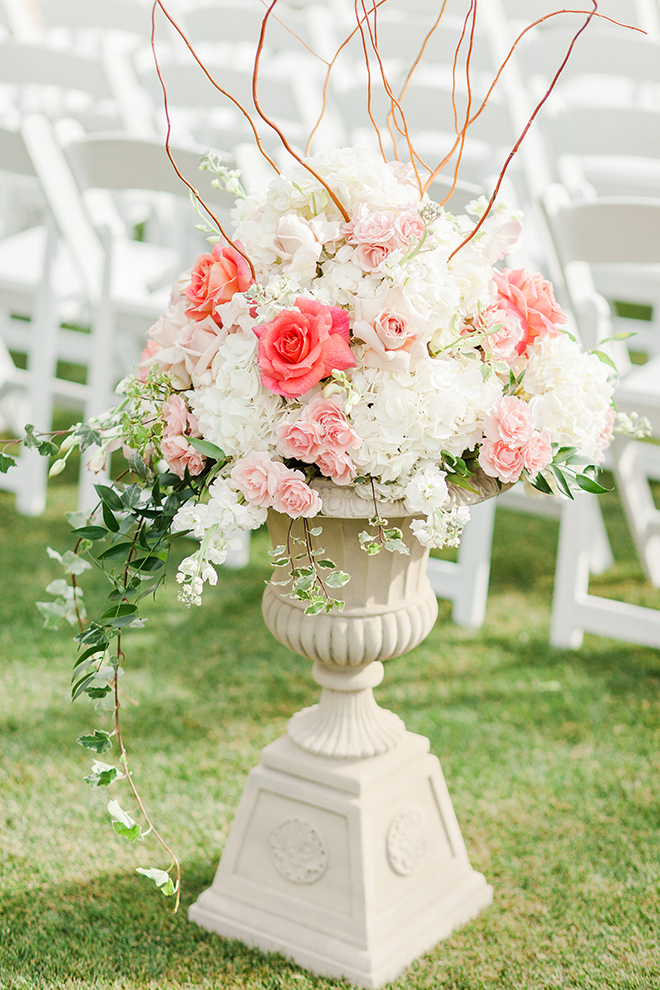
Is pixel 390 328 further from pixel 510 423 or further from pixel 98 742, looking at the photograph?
pixel 98 742

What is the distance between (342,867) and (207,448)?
74 centimetres

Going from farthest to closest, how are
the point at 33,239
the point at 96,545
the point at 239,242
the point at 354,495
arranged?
the point at 33,239 → the point at 96,545 → the point at 239,242 → the point at 354,495

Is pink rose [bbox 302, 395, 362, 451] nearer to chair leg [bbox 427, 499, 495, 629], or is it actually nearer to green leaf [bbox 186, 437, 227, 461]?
green leaf [bbox 186, 437, 227, 461]

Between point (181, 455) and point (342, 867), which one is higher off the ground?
point (181, 455)

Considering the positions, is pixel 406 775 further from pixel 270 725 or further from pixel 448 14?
→ pixel 448 14

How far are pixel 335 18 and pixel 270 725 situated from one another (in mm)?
4227

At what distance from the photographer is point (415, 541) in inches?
66.4

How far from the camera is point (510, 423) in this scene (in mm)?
1523

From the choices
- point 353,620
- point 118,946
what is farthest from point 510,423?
point 118,946

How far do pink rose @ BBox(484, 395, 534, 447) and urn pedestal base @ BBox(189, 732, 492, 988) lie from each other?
62 centimetres

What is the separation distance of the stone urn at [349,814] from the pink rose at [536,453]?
118 millimetres

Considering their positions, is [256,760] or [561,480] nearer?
[561,480]

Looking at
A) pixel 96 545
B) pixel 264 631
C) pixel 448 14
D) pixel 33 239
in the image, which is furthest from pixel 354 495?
pixel 448 14

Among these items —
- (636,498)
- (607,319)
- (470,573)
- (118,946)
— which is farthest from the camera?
(470,573)
